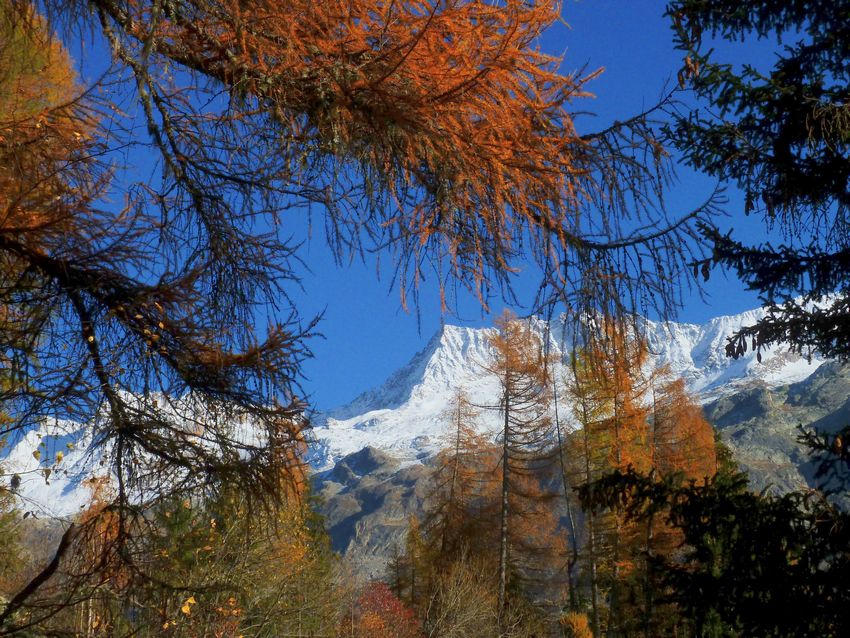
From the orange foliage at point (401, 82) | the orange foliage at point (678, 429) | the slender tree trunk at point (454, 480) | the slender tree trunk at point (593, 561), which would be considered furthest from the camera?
the slender tree trunk at point (454, 480)

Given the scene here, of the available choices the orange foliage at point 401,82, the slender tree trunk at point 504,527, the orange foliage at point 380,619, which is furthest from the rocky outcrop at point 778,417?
the orange foliage at point 401,82

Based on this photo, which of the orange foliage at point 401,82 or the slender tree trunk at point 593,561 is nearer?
the orange foliage at point 401,82

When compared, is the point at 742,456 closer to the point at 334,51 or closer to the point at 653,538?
the point at 653,538

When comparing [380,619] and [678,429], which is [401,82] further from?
[678,429]

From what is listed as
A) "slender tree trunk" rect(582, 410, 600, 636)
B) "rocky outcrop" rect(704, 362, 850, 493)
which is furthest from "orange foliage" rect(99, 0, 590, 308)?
"rocky outcrop" rect(704, 362, 850, 493)

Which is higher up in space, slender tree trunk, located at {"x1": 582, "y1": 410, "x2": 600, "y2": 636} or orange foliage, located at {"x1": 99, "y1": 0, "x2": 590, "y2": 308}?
orange foliage, located at {"x1": 99, "y1": 0, "x2": 590, "y2": 308}

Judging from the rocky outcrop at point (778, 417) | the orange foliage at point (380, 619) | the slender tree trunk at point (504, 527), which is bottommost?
the orange foliage at point (380, 619)

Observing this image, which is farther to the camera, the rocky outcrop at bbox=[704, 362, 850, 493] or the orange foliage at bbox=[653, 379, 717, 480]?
the rocky outcrop at bbox=[704, 362, 850, 493]

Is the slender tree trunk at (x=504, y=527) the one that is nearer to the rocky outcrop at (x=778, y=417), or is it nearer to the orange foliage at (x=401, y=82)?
the orange foliage at (x=401, y=82)

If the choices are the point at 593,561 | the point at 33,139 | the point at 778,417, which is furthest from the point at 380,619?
the point at 778,417

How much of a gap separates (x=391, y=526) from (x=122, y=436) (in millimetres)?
174176

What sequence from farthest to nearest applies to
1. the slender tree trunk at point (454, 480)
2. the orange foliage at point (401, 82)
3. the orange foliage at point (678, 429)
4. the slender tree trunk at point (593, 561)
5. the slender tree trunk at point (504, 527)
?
the slender tree trunk at point (454, 480) → the orange foliage at point (678, 429) → the slender tree trunk at point (504, 527) → the slender tree trunk at point (593, 561) → the orange foliage at point (401, 82)

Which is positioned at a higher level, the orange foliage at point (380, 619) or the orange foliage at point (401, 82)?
the orange foliage at point (401, 82)

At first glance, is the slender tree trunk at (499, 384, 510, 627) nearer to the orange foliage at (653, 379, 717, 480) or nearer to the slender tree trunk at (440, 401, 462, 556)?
the slender tree trunk at (440, 401, 462, 556)
